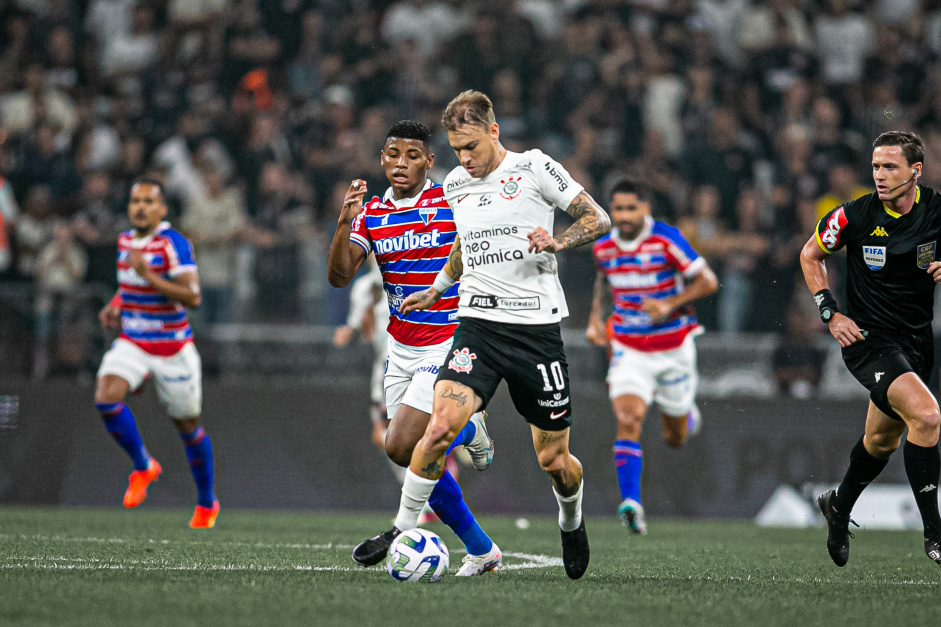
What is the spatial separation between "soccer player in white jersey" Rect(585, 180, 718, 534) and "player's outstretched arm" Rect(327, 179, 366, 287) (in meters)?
3.71

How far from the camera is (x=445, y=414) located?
5.90 m

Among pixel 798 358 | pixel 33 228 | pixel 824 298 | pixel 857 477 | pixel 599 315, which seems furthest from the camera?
pixel 33 228

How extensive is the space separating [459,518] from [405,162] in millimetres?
2114

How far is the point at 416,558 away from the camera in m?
5.76

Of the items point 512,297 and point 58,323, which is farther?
point 58,323

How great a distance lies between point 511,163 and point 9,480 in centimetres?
828

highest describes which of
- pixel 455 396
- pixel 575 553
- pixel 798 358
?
pixel 455 396

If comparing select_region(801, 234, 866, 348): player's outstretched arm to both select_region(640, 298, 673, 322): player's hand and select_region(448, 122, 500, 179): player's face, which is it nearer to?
select_region(448, 122, 500, 179): player's face

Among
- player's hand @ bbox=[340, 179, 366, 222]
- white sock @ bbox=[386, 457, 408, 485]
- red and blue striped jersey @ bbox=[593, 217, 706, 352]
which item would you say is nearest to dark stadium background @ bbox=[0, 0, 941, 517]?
white sock @ bbox=[386, 457, 408, 485]

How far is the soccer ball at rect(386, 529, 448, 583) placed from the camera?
575 cm

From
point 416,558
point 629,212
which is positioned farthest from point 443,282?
point 629,212

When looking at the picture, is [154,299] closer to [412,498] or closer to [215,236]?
[215,236]

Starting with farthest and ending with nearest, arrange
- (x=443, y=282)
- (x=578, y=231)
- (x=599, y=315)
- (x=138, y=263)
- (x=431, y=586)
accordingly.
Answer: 1. (x=599, y=315)
2. (x=138, y=263)
3. (x=443, y=282)
4. (x=578, y=231)
5. (x=431, y=586)

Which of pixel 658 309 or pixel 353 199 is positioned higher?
pixel 353 199
